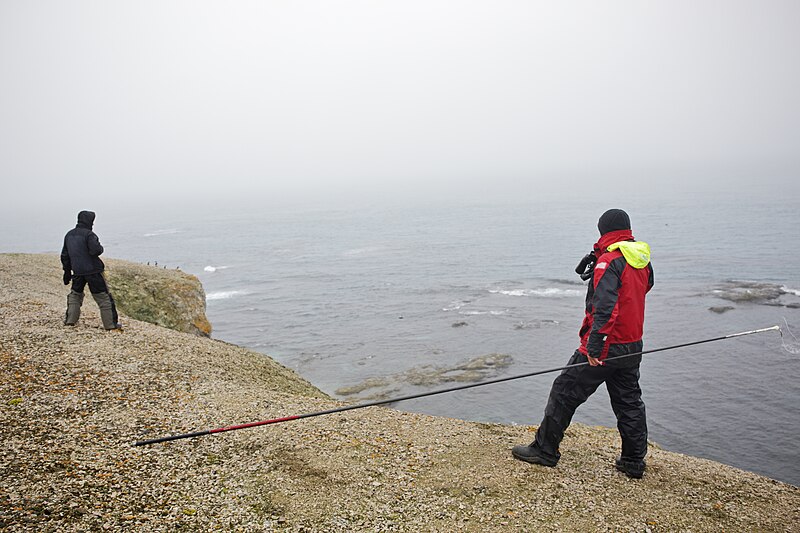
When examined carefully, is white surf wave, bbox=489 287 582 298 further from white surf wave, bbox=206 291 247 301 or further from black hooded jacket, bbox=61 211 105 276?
black hooded jacket, bbox=61 211 105 276

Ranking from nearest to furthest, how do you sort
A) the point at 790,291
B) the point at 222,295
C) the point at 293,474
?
the point at 293,474 < the point at 790,291 < the point at 222,295

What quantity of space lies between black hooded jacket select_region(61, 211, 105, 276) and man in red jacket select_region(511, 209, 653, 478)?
988cm

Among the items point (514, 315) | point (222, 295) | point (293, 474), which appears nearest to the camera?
point (293, 474)

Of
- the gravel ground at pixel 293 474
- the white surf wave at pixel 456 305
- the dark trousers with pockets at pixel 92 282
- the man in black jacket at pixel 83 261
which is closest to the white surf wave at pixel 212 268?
the white surf wave at pixel 456 305

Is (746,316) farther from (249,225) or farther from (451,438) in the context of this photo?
(249,225)

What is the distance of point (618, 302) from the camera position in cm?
659

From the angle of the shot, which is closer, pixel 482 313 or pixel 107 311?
pixel 107 311

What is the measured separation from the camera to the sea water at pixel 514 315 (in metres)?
19.4

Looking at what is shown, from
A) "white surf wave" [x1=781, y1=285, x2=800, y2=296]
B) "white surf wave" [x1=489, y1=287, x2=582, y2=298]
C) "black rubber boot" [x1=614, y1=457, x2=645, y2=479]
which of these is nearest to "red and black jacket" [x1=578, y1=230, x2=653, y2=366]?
"black rubber boot" [x1=614, y1=457, x2=645, y2=479]

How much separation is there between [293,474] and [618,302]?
4724 mm

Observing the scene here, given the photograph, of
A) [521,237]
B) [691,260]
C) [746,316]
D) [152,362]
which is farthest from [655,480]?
[521,237]

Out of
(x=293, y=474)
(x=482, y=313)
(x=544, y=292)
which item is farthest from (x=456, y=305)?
(x=293, y=474)

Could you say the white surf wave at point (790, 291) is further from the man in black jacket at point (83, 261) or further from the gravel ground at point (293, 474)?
the man in black jacket at point (83, 261)

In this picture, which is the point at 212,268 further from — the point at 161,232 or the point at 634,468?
the point at 634,468
